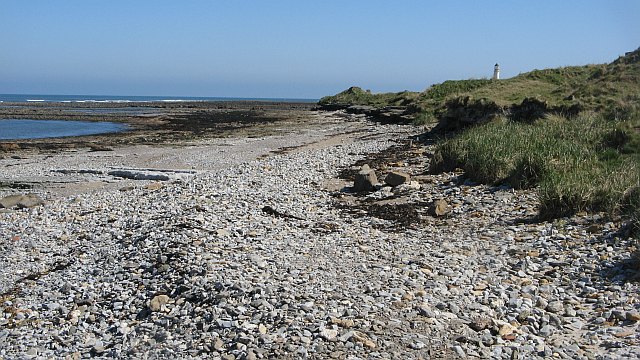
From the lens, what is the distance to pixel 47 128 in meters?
38.9

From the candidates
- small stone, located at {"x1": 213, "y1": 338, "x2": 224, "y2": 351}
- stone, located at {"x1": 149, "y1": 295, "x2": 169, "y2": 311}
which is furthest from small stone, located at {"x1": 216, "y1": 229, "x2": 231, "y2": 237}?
small stone, located at {"x1": 213, "y1": 338, "x2": 224, "y2": 351}

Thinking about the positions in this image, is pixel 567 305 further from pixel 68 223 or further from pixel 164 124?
pixel 164 124

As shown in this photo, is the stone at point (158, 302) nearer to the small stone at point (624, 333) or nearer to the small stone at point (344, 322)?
the small stone at point (344, 322)

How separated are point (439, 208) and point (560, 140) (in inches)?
184

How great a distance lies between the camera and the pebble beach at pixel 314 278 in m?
5.51

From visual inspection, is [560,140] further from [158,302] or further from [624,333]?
[158,302]

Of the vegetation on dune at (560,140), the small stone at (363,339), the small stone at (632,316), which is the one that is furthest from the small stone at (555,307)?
the vegetation on dune at (560,140)

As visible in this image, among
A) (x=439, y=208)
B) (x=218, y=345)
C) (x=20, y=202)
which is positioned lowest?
(x=20, y=202)

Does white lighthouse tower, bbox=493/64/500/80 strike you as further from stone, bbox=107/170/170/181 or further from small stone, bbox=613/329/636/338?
small stone, bbox=613/329/636/338

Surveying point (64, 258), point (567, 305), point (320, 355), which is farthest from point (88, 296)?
point (567, 305)

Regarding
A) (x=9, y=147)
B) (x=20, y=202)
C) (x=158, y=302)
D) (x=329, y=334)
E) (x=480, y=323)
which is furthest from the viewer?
(x=9, y=147)

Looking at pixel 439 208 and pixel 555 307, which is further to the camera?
pixel 439 208

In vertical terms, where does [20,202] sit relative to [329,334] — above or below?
below

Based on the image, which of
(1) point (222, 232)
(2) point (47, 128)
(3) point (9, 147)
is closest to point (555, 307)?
(1) point (222, 232)
